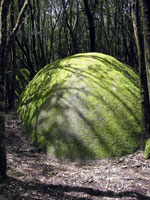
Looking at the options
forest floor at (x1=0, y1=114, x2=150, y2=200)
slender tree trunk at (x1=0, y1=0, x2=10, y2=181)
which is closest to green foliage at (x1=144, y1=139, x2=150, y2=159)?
forest floor at (x1=0, y1=114, x2=150, y2=200)

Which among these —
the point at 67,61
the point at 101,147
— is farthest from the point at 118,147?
the point at 67,61

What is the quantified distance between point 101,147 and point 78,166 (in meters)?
0.68

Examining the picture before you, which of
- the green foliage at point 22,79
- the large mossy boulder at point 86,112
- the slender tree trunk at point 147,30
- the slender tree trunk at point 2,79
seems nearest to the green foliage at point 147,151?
the large mossy boulder at point 86,112

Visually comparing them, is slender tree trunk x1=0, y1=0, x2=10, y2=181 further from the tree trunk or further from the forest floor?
the tree trunk

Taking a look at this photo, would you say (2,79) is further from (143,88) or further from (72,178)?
(143,88)

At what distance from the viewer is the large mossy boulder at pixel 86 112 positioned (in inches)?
191

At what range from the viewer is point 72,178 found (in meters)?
3.80

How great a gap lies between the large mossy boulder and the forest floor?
1.03ft

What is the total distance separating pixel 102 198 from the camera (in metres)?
3.21

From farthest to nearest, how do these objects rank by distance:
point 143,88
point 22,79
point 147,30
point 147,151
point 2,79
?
1. point 22,79
2. point 143,88
3. point 147,151
4. point 147,30
5. point 2,79

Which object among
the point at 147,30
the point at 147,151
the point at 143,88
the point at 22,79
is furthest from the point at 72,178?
the point at 22,79

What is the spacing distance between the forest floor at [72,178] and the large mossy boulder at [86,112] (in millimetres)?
314

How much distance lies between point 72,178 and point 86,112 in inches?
71.1

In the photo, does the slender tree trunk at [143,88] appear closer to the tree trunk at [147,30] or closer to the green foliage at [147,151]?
the green foliage at [147,151]
